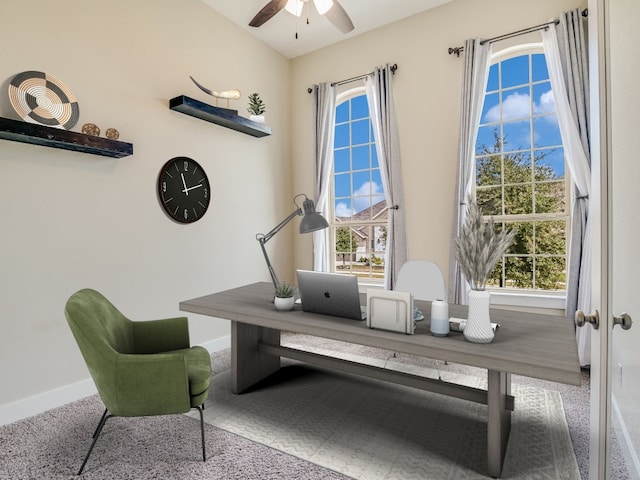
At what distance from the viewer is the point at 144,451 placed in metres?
1.89

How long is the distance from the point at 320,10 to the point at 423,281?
2205 millimetres

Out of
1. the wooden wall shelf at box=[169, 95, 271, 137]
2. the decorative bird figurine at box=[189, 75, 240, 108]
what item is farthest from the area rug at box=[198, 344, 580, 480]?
the decorative bird figurine at box=[189, 75, 240, 108]

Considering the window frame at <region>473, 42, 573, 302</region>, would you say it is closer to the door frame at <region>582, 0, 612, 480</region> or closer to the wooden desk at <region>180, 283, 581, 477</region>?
the wooden desk at <region>180, 283, 581, 477</region>

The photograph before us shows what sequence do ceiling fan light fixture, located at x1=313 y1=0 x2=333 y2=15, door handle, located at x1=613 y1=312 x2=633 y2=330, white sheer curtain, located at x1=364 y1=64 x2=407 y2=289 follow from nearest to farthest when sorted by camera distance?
door handle, located at x1=613 y1=312 x2=633 y2=330
ceiling fan light fixture, located at x1=313 y1=0 x2=333 y2=15
white sheer curtain, located at x1=364 y1=64 x2=407 y2=289

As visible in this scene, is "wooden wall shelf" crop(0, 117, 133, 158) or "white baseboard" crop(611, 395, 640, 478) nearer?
"white baseboard" crop(611, 395, 640, 478)

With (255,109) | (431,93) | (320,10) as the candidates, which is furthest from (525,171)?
(255,109)

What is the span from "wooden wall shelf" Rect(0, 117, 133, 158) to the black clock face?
0.47 metres

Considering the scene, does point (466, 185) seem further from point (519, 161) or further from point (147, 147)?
point (147, 147)

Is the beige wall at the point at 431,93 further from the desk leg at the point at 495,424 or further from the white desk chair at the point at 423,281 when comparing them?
the desk leg at the point at 495,424

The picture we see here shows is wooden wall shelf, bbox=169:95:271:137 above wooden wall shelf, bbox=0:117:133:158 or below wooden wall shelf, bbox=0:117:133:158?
above

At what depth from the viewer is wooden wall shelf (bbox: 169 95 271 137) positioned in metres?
3.10

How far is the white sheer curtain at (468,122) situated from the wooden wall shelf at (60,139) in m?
2.88

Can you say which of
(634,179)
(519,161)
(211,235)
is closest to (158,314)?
(211,235)

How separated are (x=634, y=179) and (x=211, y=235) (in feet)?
10.6
